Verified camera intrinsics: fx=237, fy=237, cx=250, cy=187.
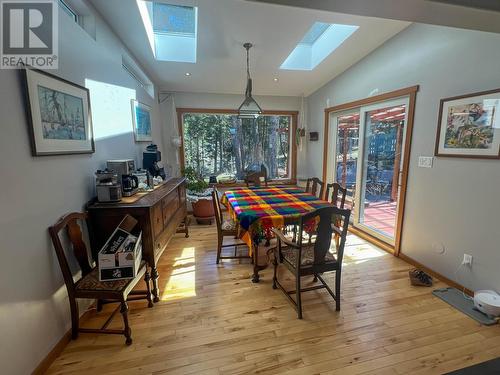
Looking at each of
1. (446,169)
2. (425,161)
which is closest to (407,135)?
(425,161)

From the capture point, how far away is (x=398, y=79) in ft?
9.69

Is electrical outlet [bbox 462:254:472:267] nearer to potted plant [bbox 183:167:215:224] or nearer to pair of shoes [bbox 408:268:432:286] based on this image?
pair of shoes [bbox 408:268:432:286]

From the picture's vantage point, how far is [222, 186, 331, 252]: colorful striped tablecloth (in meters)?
2.31

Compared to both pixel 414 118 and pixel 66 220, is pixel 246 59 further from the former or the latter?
pixel 66 220

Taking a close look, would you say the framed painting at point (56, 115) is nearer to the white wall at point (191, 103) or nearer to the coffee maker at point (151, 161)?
the coffee maker at point (151, 161)

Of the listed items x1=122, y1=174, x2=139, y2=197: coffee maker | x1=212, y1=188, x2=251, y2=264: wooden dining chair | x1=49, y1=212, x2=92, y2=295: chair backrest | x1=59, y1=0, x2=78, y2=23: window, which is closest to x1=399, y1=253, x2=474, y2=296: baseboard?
x1=212, y1=188, x2=251, y2=264: wooden dining chair

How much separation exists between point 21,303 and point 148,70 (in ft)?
11.0

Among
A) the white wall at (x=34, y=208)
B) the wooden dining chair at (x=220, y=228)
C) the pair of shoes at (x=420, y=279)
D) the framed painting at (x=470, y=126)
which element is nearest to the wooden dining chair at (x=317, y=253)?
the wooden dining chair at (x=220, y=228)

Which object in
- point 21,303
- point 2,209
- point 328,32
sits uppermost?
point 328,32

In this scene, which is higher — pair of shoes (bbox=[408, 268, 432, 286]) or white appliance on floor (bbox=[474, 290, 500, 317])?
white appliance on floor (bbox=[474, 290, 500, 317])

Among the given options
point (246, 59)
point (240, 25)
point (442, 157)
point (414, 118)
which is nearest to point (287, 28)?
point (240, 25)

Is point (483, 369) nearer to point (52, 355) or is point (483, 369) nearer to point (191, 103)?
point (52, 355)

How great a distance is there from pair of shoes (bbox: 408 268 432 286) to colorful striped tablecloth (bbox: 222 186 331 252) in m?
1.15

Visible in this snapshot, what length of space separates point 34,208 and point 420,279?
3.39 m
